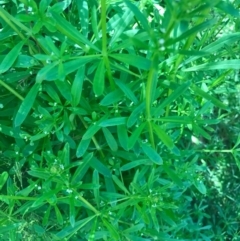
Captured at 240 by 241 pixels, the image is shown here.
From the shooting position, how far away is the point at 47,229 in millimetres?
1342

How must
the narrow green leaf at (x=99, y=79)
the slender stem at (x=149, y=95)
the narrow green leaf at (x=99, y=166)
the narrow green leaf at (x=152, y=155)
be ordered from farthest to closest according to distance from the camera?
the narrow green leaf at (x=99, y=166)
the narrow green leaf at (x=152, y=155)
the narrow green leaf at (x=99, y=79)
the slender stem at (x=149, y=95)

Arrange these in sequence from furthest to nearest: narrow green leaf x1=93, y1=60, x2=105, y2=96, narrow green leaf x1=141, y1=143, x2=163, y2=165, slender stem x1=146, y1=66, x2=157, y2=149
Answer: narrow green leaf x1=141, y1=143, x2=163, y2=165 → narrow green leaf x1=93, y1=60, x2=105, y2=96 → slender stem x1=146, y1=66, x2=157, y2=149

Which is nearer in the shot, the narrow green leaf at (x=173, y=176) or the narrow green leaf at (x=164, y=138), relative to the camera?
the narrow green leaf at (x=164, y=138)

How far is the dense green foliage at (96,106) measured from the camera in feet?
3.29

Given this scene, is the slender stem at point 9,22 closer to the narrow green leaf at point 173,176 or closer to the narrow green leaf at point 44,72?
the narrow green leaf at point 44,72

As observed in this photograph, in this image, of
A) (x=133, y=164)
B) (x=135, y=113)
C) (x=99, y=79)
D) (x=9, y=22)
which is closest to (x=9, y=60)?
(x=9, y=22)

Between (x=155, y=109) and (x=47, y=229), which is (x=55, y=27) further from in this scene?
(x=47, y=229)

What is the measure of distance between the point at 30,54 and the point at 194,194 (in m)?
1.05

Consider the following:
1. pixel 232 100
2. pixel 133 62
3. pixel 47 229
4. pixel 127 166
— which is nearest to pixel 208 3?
pixel 133 62

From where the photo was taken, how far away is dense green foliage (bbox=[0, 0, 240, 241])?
100 cm

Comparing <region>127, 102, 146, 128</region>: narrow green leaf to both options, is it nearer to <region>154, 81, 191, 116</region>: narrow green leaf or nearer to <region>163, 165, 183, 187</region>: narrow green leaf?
<region>154, 81, 191, 116</region>: narrow green leaf

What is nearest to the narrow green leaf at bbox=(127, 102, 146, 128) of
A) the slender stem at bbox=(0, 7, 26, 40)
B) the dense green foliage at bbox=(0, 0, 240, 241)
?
the dense green foliage at bbox=(0, 0, 240, 241)

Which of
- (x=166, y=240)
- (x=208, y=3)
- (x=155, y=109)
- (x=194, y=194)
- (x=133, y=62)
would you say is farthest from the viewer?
(x=194, y=194)

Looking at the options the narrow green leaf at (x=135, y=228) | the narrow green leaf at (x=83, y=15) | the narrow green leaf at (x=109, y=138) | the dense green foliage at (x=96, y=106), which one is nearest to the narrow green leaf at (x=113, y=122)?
the dense green foliage at (x=96, y=106)
